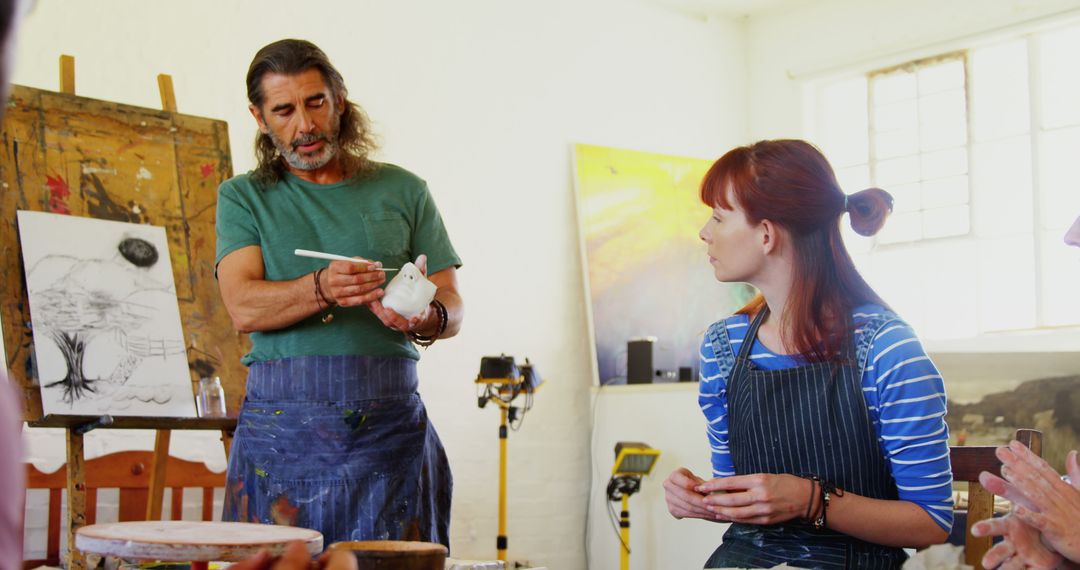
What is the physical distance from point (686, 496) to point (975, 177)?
4.77 meters

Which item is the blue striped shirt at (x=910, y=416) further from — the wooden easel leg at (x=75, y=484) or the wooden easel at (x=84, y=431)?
the wooden easel leg at (x=75, y=484)

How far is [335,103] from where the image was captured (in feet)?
8.08

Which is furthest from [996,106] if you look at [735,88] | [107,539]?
[107,539]

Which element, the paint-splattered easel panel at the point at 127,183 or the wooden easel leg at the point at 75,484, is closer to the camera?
the wooden easel leg at the point at 75,484

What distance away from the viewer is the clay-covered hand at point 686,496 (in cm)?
189

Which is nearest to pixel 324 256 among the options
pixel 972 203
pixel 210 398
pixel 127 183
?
pixel 210 398

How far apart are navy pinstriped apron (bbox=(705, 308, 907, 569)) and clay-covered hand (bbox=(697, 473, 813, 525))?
6 cm

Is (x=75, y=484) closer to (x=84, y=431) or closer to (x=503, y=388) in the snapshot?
(x=84, y=431)

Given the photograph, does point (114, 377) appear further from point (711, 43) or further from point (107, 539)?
point (711, 43)

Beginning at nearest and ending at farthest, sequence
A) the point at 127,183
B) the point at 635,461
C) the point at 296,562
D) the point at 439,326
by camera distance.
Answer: the point at 296,562
the point at 439,326
the point at 127,183
the point at 635,461

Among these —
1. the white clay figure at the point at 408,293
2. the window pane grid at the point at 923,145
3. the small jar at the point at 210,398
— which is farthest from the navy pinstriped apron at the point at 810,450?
the window pane grid at the point at 923,145

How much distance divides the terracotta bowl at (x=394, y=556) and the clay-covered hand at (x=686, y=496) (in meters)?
0.54

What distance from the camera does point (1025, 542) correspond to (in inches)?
63.9

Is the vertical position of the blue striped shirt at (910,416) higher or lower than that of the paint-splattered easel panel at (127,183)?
lower
